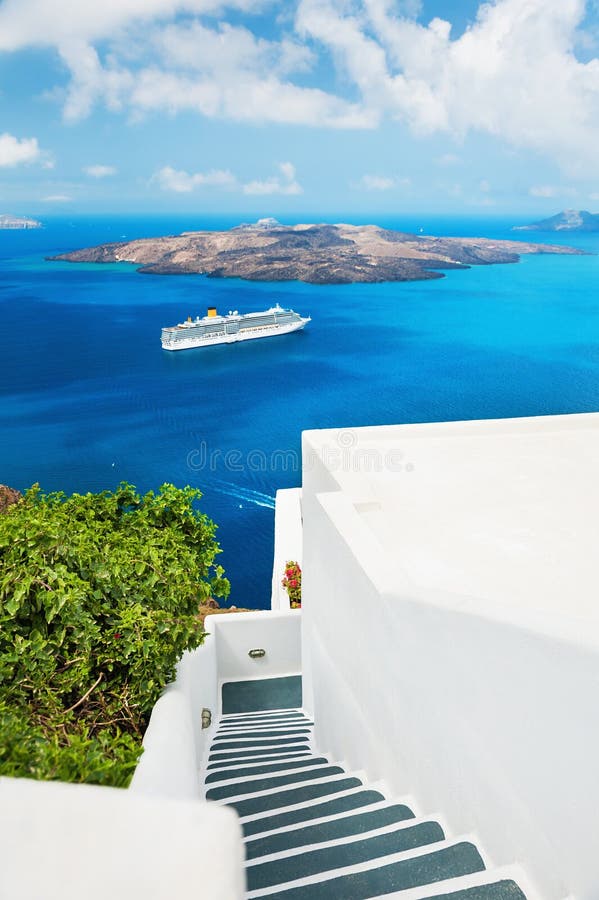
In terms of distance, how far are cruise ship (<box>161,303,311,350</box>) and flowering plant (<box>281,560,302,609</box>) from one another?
29.3 m

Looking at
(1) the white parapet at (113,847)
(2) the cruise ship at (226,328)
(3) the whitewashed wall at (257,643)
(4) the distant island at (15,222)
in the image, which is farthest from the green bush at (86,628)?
(4) the distant island at (15,222)

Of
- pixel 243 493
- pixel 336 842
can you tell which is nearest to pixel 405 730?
pixel 336 842

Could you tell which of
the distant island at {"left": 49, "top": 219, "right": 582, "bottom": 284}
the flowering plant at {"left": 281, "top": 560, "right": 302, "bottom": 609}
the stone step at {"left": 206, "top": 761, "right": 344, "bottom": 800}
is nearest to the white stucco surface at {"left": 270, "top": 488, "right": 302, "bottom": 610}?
the flowering plant at {"left": 281, "top": 560, "right": 302, "bottom": 609}

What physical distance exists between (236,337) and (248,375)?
5212mm

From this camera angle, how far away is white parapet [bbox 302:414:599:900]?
179 centimetres

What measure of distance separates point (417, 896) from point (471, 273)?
62256mm

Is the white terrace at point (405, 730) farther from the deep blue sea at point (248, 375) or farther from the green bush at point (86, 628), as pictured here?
the deep blue sea at point (248, 375)

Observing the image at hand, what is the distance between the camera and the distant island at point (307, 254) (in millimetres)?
55156

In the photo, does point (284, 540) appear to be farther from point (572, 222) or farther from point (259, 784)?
point (572, 222)

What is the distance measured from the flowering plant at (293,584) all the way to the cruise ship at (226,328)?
2932 cm

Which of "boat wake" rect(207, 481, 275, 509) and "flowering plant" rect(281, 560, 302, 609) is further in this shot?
"boat wake" rect(207, 481, 275, 509)

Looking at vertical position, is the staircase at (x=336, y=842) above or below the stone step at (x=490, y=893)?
below

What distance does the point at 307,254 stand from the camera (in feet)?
191

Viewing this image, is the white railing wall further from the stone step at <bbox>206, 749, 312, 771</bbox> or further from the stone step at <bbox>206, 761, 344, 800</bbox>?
the stone step at <bbox>206, 749, 312, 771</bbox>
